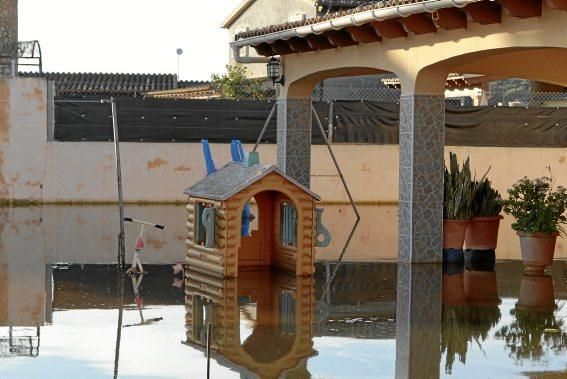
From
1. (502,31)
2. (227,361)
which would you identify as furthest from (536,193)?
(227,361)

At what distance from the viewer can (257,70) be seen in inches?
1813

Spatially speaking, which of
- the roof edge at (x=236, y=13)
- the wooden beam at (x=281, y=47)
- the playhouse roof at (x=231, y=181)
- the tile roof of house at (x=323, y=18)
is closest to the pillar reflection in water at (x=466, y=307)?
the playhouse roof at (x=231, y=181)

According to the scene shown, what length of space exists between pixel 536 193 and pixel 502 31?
274 cm

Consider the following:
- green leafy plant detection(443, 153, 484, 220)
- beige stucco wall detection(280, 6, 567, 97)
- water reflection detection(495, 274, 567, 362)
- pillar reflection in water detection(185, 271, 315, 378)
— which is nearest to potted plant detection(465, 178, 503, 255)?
green leafy plant detection(443, 153, 484, 220)

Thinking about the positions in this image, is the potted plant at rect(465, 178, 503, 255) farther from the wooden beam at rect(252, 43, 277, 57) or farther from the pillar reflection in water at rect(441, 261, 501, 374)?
the wooden beam at rect(252, 43, 277, 57)

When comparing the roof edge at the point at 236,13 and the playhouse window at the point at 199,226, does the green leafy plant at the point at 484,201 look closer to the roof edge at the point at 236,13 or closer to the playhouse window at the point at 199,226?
the playhouse window at the point at 199,226

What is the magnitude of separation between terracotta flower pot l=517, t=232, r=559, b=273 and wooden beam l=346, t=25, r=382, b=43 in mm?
3537

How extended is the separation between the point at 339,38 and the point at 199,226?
→ 4.37m

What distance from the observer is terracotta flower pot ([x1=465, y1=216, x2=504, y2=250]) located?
18469 millimetres

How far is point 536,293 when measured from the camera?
606 inches

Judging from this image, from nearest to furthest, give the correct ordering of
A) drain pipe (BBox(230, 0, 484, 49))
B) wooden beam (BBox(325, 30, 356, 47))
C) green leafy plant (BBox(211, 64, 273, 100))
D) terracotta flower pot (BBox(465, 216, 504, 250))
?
drain pipe (BBox(230, 0, 484, 49)) → terracotta flower pot (BBox(465, 216, 504, 250)) → wooden beam (BBox(325, 30, 356, 47)) → green leafy plant (BBox(211, 64, 273, 100))

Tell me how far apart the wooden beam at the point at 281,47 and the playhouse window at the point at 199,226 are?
18.0 feet

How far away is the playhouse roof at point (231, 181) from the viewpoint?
1569cm

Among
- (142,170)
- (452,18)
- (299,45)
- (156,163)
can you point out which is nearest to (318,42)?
(299,45)
